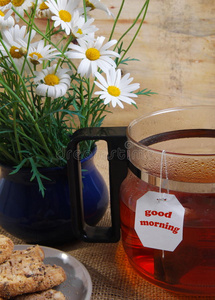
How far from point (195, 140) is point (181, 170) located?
0.51ft

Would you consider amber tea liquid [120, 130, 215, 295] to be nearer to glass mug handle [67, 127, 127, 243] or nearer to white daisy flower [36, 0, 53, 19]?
glass mug handle [67, 127, 127, 243]

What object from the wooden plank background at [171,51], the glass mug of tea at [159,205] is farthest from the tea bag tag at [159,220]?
the wooden plank background at [171,51]

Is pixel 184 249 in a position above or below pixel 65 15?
below

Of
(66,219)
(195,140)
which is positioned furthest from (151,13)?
(66,219)

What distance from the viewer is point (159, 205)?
23.6 inches

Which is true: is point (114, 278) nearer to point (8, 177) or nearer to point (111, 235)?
point (111, 235)

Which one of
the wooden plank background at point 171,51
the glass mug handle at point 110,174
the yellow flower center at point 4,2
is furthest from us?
the wooden plank background at point 171,51

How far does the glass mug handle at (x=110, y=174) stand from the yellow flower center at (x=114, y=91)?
0.06m

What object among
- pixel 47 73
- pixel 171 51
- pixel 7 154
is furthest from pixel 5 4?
pixel 171 51

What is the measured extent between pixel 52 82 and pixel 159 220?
244 millimetres

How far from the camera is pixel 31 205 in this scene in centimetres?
72

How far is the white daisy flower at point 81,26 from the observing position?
1.90 feet

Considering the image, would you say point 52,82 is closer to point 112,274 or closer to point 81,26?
point 81,26

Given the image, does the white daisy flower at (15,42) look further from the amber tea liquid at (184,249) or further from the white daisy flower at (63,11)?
the amber tea liquid at (184,249)
